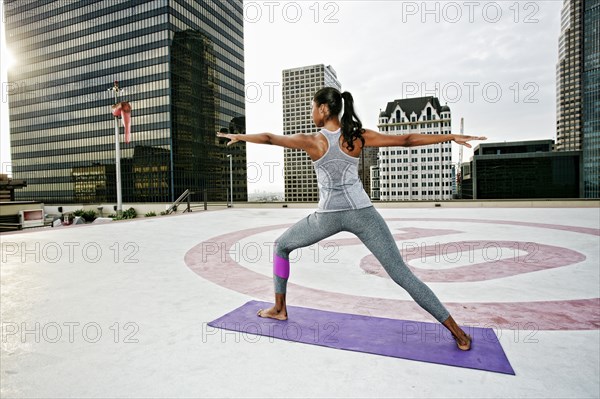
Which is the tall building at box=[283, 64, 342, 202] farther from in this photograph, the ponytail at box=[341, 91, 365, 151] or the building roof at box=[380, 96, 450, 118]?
the ponytail at box=[341, 91, 365, 151]

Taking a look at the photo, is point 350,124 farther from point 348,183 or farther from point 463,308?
point 463,308

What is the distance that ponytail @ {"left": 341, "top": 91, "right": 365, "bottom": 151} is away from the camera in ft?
9.55

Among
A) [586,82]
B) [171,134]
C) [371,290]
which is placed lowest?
[371,290]

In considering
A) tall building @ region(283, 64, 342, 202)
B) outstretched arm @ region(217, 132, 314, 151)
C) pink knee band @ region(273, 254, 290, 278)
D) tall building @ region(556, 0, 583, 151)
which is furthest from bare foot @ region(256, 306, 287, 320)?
tall building @ region(556, 0, 583, 151)

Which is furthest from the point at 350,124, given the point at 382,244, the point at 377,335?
the point at 377,335

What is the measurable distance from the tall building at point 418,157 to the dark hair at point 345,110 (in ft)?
395

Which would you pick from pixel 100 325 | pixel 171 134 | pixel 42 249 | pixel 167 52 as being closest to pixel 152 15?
pixel 167 52

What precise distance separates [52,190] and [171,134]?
49614 millimetres

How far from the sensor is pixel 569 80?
153m

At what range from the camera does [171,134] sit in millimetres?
82812

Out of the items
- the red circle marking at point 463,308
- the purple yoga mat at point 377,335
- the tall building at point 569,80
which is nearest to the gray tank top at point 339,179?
the purple yoga mat at point 377,335

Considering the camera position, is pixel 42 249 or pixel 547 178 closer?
pixel 42 249

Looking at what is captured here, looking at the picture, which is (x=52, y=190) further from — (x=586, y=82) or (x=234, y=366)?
(x=586, y=82)

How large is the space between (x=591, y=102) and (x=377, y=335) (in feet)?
461
